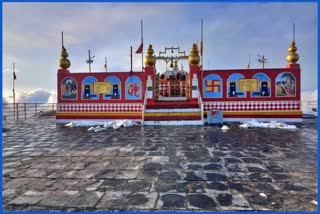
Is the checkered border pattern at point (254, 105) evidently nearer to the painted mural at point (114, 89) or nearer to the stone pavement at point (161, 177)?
the painted mural at point (114, 89)

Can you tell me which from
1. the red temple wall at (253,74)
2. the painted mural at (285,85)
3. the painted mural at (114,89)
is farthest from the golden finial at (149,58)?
the painted mural at (285,85)

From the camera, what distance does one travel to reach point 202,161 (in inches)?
177

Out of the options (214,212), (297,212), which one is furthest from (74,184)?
(297,212)

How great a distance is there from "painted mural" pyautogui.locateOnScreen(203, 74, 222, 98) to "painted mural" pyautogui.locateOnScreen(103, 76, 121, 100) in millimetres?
5623

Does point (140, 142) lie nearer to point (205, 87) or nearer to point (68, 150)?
point (68, 150)

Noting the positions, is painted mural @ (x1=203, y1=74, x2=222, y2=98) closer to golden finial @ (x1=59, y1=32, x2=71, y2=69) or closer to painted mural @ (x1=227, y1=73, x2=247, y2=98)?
painted mural @ (x1=227, y1=73, x2=247, y2=98)

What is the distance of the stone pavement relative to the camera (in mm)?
2695

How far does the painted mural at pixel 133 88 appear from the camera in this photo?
13.0 metres

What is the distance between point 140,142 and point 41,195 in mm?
3842

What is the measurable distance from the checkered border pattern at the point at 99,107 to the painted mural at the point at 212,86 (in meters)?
4.39

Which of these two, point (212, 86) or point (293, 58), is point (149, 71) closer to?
point (212, 86)

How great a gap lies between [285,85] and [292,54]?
2.01 m

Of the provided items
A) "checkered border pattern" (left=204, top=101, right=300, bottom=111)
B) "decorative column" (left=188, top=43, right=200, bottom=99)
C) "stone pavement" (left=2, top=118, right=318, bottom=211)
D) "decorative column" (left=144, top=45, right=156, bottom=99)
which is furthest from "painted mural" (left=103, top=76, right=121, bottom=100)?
"stone pavement" (left=2, top=118, right=318, bottom=211)

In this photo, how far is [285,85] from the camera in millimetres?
12211
